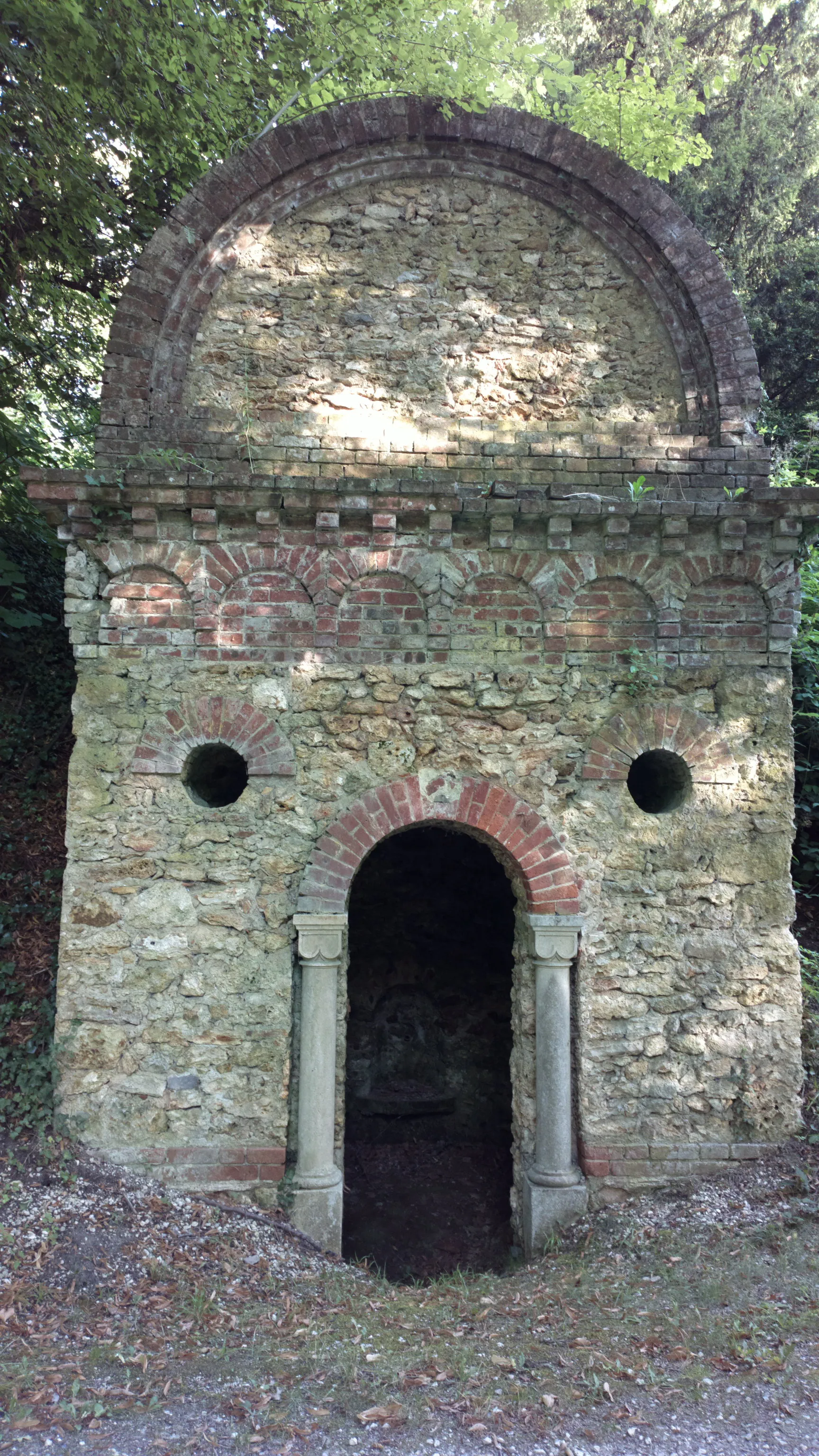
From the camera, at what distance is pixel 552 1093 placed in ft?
15.5

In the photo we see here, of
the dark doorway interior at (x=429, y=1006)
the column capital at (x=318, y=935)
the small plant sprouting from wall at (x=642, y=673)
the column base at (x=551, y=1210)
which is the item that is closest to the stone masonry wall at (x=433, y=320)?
the small plant sprouting from wall at (x=642, y=673)

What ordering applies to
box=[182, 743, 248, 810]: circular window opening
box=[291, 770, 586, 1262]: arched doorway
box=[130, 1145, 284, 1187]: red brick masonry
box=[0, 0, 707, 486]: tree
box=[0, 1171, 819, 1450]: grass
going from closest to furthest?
box=[0, 1171, 819, 1450]: grass < box=[130, 1145, 284, 1187]: red brick masonry < box=[291, 770, 586, 1262]: arched doorway < box=[182, 743, 248, 810]: circular window opening < box=[0, 0, 707, 486]: tree

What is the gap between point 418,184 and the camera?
532 centimetres

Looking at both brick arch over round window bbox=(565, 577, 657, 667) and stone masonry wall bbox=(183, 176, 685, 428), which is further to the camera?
stone masonry wall bbox=(183, 176, 685, 428)

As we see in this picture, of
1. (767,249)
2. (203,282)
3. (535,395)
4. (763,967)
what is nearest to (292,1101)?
(763,967)

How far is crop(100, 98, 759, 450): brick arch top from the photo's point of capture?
4980mm

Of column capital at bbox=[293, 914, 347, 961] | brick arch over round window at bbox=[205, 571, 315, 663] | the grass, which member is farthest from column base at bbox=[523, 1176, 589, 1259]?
brick arch over round window at bbox=[205, 571, 315, 663]

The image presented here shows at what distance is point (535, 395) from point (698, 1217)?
4772 millimetres

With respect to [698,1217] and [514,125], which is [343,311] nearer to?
[514,125]

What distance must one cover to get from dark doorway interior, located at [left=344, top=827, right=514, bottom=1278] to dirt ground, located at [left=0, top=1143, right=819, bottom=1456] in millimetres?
2604

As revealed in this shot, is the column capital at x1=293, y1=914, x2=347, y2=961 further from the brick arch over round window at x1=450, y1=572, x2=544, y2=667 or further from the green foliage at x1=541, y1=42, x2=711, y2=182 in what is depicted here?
the green foliage at x1=541, y1=42, x2=711, y2=182

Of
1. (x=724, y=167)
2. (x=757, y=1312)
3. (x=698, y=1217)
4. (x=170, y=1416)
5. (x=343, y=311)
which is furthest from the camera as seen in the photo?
(x=724, y=167)

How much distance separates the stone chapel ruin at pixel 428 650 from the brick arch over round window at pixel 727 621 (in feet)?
0.07

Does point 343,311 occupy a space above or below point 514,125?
below
